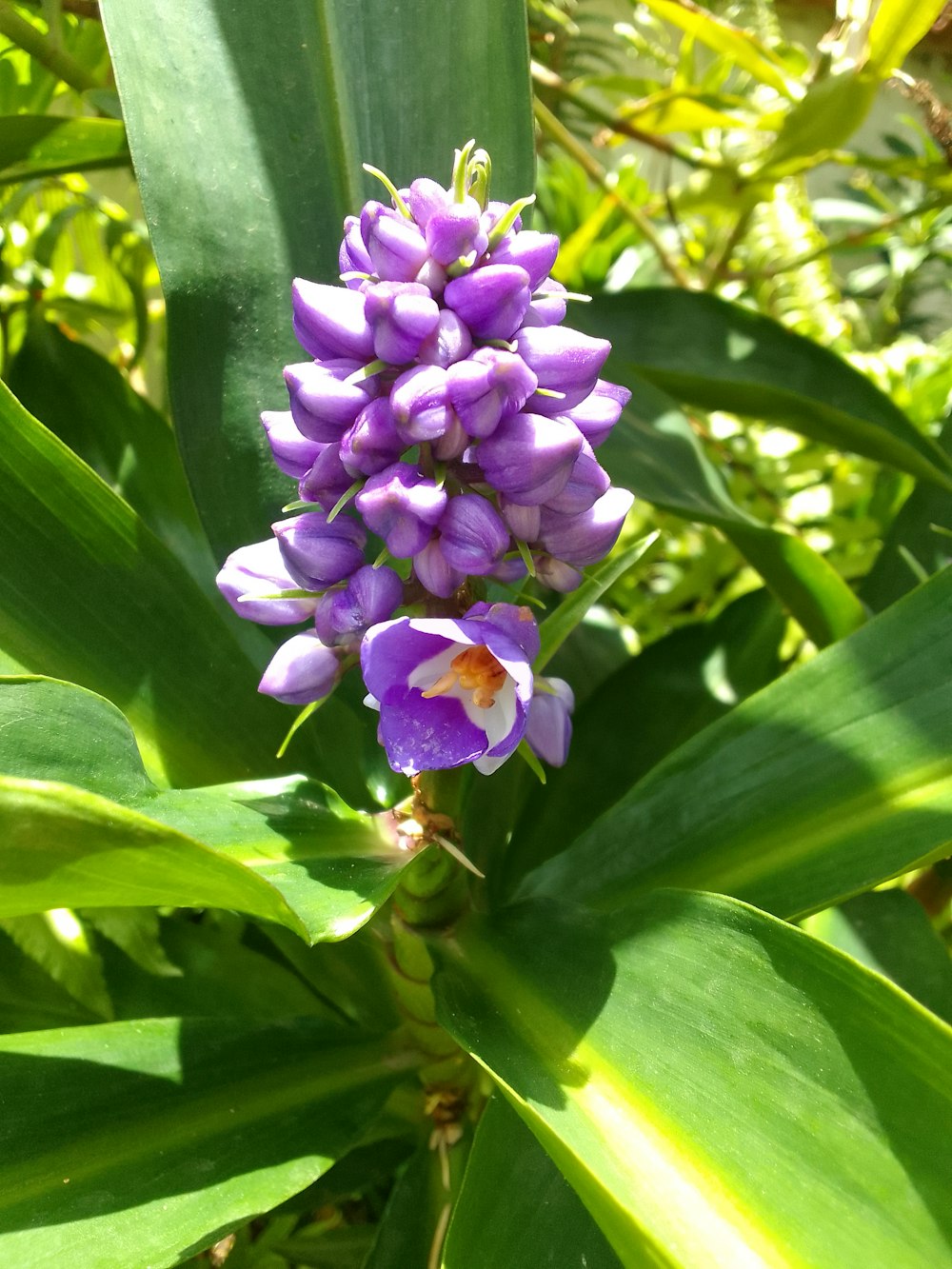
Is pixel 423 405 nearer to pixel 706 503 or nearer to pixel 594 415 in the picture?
pixel 594 415

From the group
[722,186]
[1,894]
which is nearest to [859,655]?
[1,894]

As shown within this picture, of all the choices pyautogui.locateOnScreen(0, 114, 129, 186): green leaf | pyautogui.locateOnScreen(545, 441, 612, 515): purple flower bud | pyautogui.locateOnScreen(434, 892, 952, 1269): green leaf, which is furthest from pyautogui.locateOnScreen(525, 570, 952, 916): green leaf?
pyautogui.locateOnScreen(0, 114, 129, 186): green leaf

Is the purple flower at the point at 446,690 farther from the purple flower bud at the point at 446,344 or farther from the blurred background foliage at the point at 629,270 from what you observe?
the blurred background foliage at the point at 629,270

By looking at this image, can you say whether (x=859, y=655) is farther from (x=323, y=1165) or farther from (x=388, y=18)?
(x=388, y=18)

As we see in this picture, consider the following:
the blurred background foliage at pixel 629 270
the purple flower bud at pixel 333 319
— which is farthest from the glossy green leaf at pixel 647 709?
the purple flower bud at pixel 333 319

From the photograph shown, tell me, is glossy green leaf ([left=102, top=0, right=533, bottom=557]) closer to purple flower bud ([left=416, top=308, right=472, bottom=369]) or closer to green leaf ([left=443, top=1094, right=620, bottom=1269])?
purple flower bud ([left=416, top=308, right=472, bottom=369])

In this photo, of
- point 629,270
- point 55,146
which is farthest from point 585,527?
point 629,270
